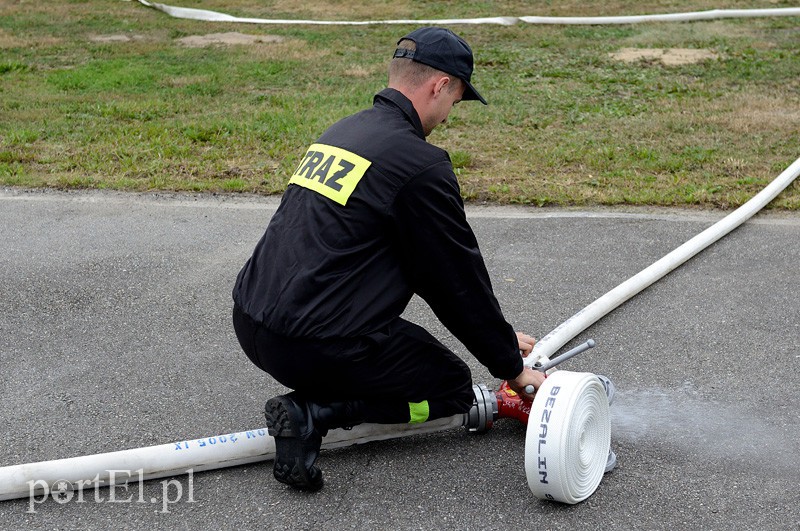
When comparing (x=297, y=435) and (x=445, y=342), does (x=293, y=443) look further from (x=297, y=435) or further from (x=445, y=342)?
(x=445, y=342)

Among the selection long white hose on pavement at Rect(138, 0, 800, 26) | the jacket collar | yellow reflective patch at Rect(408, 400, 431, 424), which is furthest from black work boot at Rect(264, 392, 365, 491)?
long white hose on pavement at Rect(138, 0, 800, 26)

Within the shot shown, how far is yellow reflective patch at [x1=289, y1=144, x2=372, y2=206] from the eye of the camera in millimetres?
2967

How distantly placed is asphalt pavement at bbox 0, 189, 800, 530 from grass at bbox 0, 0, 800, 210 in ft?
1.71

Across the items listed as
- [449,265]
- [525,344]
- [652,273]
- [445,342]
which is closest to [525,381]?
[525,344]

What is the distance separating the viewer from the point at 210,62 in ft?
34.9


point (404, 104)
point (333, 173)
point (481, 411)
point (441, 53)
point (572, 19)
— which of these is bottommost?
point (481, 411)

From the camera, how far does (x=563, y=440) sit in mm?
2816

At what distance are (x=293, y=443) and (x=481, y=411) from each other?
744mm

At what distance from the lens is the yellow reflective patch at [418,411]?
3.21 meters

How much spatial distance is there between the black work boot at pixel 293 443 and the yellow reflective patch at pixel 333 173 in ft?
2.34

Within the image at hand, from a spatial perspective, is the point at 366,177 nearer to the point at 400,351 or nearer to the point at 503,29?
the point at 400,351

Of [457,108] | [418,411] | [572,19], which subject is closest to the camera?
[418,411]

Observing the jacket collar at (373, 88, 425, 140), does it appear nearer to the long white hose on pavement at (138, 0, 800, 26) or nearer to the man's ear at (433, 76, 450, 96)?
the man's ear at (433, 76, 450, 96)

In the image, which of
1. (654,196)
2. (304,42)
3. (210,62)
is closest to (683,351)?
(654,196)
